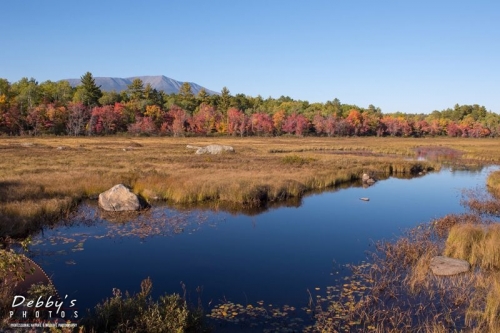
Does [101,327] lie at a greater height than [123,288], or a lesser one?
greater

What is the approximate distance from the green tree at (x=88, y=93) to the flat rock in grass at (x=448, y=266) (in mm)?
104316

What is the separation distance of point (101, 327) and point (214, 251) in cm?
792

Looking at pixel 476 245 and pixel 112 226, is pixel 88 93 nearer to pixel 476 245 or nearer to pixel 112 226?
pixel 112 226

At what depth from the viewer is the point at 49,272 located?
12719 millimetres

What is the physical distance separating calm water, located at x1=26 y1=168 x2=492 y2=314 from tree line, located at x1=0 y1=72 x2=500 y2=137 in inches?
3217

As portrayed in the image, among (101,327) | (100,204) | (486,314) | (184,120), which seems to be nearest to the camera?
(101,327)

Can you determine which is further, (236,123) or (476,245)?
(236,123)

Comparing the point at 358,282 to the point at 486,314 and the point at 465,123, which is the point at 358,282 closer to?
the point at 486,314

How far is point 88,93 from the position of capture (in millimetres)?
107562

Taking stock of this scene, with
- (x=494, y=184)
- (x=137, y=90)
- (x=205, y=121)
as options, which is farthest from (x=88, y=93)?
(x=494, y=184)

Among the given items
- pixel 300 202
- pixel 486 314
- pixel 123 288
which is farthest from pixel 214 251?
pixel 300 202

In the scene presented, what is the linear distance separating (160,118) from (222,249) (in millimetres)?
98738

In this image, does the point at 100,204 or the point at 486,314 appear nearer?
the point at 486,314

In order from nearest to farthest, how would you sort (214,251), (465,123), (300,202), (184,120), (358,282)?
(358,282) → (214,251) → (300,202) → (184,120) → (465,123)
